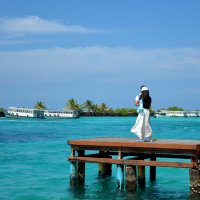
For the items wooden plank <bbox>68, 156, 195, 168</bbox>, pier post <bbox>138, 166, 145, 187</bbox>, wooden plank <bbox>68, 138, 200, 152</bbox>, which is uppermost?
wooden plank <bbox>68, 138, 200, 152</bbox>

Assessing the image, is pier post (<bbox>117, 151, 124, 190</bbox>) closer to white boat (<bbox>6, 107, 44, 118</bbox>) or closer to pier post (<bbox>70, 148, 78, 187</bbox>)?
pier post (<bbox>70, 148, 78, 187</bbox>)

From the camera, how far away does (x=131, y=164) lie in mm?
16281

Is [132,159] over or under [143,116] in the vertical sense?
under

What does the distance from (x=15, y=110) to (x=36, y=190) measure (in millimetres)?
161763

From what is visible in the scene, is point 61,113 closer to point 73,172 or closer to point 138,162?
point 73,172

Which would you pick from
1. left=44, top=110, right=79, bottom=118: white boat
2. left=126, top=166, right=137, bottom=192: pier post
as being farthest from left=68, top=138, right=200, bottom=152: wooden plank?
left=44, top=110, right=79, bottom=118: white boat

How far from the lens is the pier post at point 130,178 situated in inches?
648

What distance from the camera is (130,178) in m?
16.6

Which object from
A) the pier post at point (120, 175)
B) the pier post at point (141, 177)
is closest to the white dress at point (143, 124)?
the pier post at point (120, 175)

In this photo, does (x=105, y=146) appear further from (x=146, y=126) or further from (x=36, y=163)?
(x=36, y=163)

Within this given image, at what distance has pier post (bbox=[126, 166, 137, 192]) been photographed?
16.5 m

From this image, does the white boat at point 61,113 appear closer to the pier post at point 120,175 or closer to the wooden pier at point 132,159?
the wooden pier at point 132,159

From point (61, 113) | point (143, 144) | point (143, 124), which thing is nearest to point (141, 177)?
point (143, 124)

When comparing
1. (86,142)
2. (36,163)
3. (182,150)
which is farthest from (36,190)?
(36,163)
